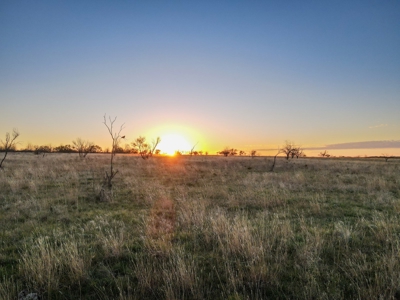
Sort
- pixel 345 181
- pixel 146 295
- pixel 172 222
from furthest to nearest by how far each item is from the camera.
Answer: pixel 345 181, pixel 172 222, pixel 146 295

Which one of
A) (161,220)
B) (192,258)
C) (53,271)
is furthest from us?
(161,220)

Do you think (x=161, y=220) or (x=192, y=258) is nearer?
(x=192, y=258)

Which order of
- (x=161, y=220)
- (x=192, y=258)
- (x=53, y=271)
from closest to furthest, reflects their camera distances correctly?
(x=53, y=271) < (x=192, y=258) < (x=161, y=220)

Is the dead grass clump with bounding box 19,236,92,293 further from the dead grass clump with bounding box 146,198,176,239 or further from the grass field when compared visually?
the dead grass clump with bounding box 146,198,176,239

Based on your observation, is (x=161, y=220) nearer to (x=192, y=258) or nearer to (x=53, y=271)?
(x=192, y=258)

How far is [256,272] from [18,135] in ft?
77.5

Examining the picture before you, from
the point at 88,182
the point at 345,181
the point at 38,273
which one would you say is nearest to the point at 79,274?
the point at 38,273

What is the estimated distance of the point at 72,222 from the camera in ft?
24.6

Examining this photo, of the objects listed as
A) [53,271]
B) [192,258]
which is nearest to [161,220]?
[192,258]

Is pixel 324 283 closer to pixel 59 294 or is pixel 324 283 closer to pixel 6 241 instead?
pixel 59 294

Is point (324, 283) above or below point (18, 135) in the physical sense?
A: below

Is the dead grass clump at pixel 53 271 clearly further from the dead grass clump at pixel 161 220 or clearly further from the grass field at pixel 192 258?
the dead grass clump at pixel 161 220

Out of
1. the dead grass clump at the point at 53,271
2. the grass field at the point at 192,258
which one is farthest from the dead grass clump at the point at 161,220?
the dead grass clump at the point at 53,271

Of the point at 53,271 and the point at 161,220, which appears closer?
the point at 53,271
